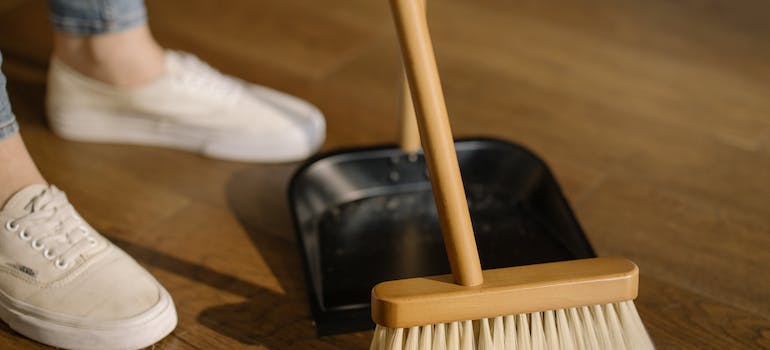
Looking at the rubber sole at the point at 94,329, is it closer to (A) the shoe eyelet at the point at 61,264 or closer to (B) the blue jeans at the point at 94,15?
(A) the shoe eyelet at the point at 61,264

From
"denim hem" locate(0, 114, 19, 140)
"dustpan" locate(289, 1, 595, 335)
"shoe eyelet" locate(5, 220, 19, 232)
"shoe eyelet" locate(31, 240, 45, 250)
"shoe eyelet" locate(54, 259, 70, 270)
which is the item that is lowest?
"dustpan" locate(289, 1, 595, 335)

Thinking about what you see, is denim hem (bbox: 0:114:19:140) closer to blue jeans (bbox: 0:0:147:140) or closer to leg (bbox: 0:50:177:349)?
leg (bbox: 0:50:177:349)

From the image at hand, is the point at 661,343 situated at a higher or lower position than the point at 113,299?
lower

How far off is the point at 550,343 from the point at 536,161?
28 cm

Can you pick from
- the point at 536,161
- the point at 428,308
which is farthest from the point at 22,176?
the point at 536,161

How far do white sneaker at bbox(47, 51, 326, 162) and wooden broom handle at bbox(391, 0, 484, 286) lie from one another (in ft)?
1.21

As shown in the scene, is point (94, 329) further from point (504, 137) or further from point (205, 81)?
point (504, 137)

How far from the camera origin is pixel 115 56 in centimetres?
92

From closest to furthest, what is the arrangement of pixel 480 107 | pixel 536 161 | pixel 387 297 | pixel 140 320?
pixel 387 297, pixel 140 320, pixel 536 161, pixel 480 107

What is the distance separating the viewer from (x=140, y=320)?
70 cm

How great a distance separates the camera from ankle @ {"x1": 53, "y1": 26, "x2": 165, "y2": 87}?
92 centimetres

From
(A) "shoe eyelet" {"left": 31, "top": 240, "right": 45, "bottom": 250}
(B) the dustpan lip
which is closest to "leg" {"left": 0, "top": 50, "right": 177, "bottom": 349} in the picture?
(A) "shoe eyelet" {"left": 31, "top": 240, "right": 45, "bottom": 250}

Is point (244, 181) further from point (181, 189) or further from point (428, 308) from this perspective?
point (428, 308)

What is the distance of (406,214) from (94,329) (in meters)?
0.34
